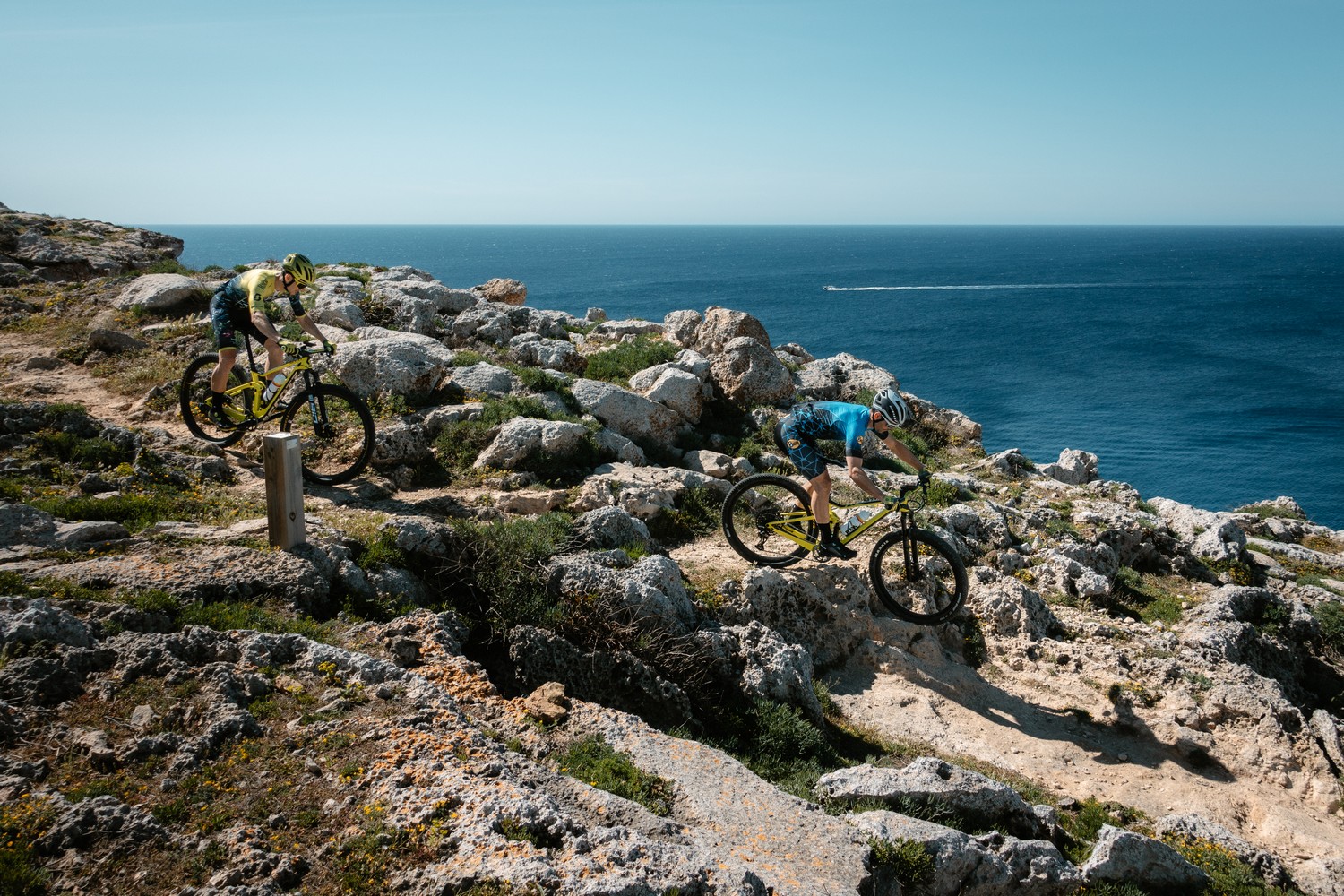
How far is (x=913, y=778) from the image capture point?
7.27 metres

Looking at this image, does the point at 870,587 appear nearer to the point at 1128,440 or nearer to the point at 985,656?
the point at 985,656

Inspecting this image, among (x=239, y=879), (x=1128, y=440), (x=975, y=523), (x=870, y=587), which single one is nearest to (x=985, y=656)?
(x=870, y=587)

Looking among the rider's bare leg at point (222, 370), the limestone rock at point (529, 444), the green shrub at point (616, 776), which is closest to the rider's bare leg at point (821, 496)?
the limestone rock at point (529, 444)

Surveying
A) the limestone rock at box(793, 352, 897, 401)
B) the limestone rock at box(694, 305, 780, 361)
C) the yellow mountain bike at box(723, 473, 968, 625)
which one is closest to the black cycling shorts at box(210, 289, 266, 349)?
the yellow mountain bike at box(723, 473, 968, 625)

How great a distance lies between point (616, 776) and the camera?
6176 mm

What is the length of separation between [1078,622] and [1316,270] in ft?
655

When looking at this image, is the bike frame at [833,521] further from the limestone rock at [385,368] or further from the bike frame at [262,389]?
the limestone rock at [385,368]

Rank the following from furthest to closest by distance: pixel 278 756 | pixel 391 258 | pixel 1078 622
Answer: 1. pixel 391 258
2. pixel 1078 622
3. pixel 278 756

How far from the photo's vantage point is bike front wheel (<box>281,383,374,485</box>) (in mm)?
11516

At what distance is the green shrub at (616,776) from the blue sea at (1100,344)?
41.2 m

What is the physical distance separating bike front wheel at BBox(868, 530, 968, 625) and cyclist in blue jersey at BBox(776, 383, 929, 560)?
0.54m

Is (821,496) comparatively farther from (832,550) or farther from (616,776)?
(616,776)

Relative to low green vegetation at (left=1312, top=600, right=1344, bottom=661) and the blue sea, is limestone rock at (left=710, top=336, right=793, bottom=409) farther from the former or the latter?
the blue sea

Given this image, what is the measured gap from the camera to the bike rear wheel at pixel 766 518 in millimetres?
10953
